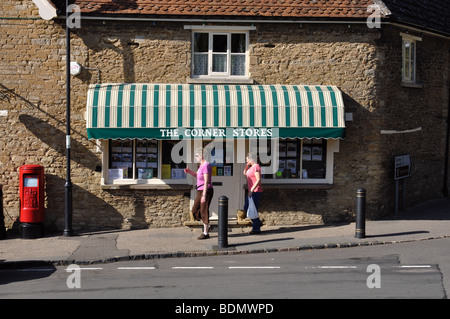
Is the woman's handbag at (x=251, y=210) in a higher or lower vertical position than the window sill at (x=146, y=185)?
lower

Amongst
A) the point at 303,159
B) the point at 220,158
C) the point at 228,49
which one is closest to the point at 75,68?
the point at 228,49

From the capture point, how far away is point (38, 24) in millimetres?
15539

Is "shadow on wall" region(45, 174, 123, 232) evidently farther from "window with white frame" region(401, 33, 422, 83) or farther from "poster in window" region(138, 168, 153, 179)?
"window with white frame" region(401, 33, 422, 83)

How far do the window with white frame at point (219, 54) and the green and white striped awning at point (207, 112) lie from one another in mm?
811

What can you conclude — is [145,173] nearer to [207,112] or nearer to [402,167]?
[207,112]

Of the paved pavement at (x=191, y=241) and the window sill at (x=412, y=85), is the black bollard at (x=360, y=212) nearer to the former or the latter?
the paved pavement at (x=191, y=241)

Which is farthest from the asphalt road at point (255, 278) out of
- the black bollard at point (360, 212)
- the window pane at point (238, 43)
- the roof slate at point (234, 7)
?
the roof slate at point (234, 7)

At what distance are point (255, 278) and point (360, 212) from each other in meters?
4.23

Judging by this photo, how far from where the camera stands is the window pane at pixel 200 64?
16.2 metres

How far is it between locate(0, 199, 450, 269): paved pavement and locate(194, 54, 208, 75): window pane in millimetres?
4077

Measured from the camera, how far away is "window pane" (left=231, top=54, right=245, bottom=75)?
16219mm

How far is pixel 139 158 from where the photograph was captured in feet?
52.6
